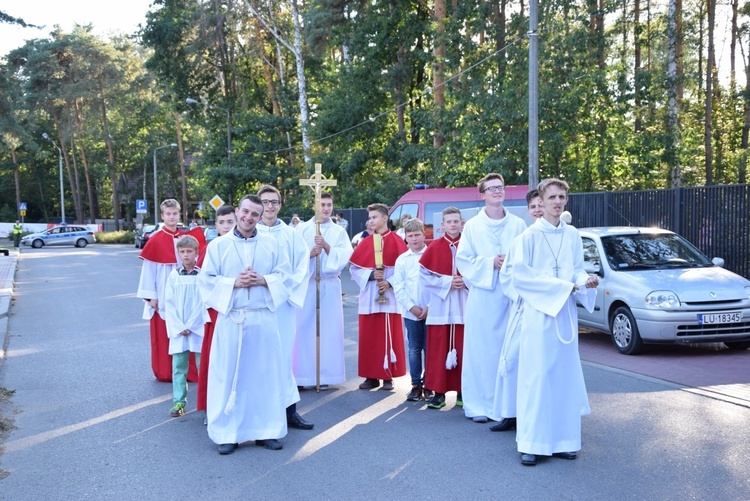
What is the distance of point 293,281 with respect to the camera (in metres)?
6.49

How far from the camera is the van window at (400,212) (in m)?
18.6

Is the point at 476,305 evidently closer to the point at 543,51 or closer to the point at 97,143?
the point at 543,51

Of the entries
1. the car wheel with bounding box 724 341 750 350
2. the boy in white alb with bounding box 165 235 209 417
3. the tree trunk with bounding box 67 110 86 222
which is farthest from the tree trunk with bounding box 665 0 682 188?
the tree trunk with bounding box 67 110 86 222

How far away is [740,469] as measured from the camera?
5.45 m

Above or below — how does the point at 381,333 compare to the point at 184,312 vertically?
below

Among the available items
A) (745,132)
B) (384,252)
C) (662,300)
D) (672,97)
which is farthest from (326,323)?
(745,132)

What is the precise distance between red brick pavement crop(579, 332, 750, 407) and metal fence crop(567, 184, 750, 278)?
13.4ft

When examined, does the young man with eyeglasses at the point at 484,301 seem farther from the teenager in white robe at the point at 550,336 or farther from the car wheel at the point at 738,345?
the car wheel at the point at 738,345

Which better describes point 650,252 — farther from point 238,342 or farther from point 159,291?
point 238,342

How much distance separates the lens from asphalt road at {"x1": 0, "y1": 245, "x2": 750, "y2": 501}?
5195 millimetres

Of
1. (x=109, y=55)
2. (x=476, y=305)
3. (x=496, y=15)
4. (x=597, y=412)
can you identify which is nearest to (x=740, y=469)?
(x=597, y=412)

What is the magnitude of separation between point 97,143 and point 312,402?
71207mm

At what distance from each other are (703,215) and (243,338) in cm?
1141

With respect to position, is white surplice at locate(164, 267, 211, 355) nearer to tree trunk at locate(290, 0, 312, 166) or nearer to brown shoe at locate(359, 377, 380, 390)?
brown shoe at locate(359, 377, 380, 390)
